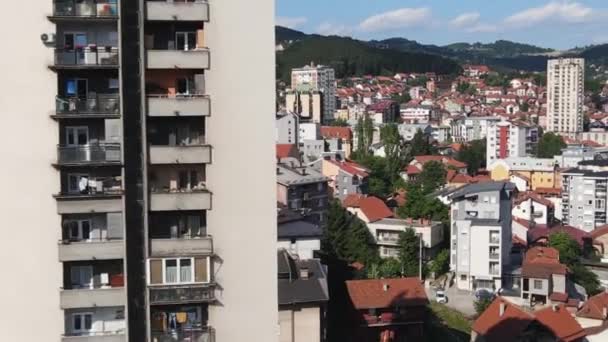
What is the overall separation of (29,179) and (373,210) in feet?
61.8

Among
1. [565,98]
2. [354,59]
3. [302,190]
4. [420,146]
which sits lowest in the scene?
[302,190]

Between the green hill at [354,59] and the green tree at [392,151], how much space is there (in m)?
46.6

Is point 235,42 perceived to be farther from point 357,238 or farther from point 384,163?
point 384,163

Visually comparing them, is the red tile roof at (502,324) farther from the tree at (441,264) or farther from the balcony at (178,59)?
the balcony at (178,59)

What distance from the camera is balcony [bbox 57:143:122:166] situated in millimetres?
4504

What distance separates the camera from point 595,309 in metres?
14.1

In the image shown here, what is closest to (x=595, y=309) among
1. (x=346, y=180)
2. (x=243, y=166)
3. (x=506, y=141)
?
(x=243, y=166)

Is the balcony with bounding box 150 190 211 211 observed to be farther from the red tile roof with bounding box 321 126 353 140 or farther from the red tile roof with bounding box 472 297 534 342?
the red tile roof with bounding box 321 126 353 140

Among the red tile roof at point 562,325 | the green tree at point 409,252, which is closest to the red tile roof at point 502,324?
the red tile roof at point 562,325

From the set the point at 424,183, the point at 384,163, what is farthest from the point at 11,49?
the point at 384,163

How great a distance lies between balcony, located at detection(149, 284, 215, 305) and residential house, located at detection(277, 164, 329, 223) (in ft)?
50.2

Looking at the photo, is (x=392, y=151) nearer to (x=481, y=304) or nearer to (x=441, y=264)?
(x=441, y=264)

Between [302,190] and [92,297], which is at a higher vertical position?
[92,297]

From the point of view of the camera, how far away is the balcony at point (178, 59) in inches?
181
